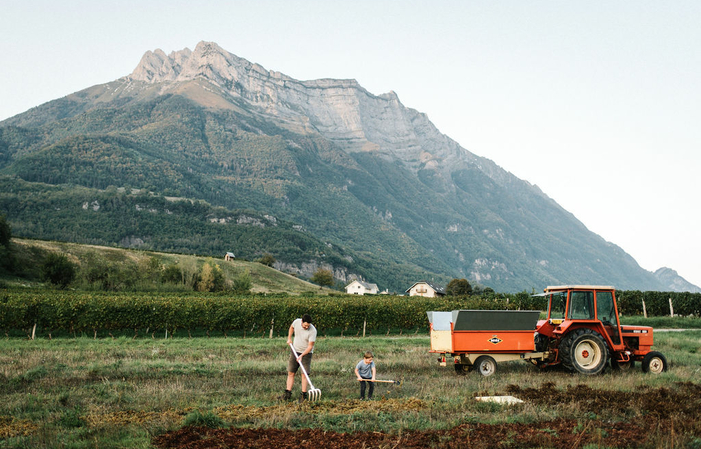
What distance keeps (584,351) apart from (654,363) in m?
2.43

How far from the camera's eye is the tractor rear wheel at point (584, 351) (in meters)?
15.2

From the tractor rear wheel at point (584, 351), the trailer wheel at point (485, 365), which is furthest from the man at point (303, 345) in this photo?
the tractor rear wheel at point (584, 351)

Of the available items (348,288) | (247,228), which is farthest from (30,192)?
(348,288)

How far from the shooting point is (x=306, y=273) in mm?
187125

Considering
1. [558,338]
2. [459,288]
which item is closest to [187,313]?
[558,338]

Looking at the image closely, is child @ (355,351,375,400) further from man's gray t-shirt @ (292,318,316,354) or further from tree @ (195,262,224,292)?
tree @ (195,262,224,292)

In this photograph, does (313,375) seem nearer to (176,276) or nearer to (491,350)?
(491,350)

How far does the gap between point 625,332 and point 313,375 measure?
398 inches

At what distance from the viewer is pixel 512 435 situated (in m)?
8.33

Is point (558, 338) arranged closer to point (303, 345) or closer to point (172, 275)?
point (303, 345)

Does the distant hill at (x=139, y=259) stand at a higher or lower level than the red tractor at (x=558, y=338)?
higher

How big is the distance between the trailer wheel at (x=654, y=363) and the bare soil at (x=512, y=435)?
19.2 feet

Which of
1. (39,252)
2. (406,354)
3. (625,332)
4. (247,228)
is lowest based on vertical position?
(406,354)

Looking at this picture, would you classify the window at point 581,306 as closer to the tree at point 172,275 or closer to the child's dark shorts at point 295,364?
the child's dark shorts at point 295,364
